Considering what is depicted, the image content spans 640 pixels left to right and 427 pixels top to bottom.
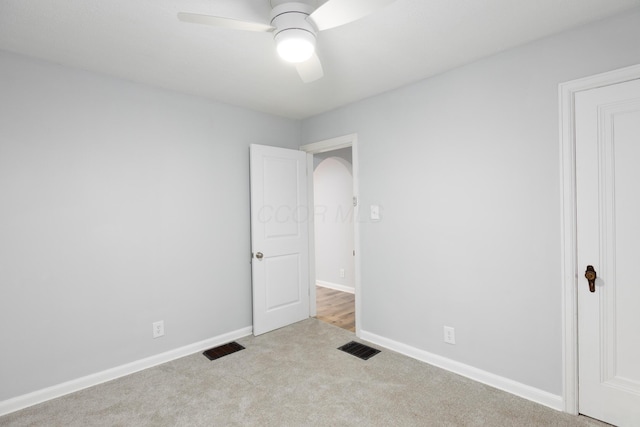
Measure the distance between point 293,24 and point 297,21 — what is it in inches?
0.9

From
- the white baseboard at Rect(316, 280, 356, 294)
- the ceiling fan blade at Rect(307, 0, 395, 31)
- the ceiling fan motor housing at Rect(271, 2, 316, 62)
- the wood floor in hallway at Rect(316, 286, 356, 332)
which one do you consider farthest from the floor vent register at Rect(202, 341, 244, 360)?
the ceiling fan blade at Rect(307, 0, 395, 31)

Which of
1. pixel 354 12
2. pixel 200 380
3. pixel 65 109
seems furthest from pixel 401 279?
pixel 65 109

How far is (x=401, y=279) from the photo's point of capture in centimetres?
288

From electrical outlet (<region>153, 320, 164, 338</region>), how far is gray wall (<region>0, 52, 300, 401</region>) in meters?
0.04

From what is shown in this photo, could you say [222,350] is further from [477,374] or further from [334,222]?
[334,222]

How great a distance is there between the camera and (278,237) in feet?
11.6

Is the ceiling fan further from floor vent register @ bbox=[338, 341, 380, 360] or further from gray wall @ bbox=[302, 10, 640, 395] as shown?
floor vent register @ bbox=[338, 341, 380, 360]

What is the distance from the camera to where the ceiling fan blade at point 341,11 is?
1.28m

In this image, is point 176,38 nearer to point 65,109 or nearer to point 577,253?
point 65,109

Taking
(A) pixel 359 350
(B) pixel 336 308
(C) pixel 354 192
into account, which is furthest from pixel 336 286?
(C) pixel 354 192

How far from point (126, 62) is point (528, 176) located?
294 centimetres

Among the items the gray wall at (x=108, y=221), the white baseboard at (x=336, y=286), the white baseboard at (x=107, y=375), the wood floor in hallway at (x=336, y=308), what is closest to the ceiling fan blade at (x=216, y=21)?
the gray wall at (x=108, y=221)

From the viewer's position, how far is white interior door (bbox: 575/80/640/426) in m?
1.80

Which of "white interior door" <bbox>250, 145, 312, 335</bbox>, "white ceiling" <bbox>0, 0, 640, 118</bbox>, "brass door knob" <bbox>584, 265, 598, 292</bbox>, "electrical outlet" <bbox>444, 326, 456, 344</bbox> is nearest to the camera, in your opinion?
"white ceiling" <bbox>0, 0, 640, 118</bbox>
